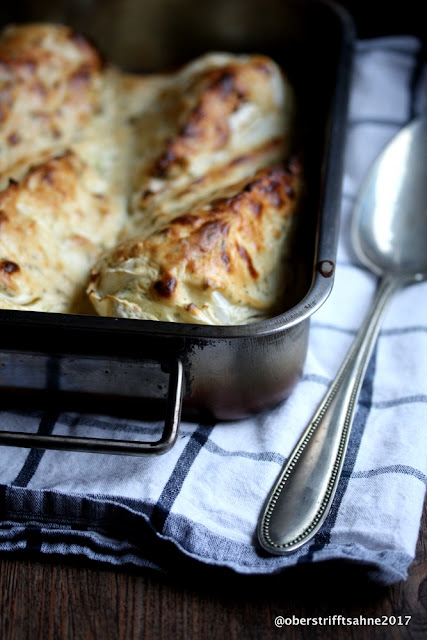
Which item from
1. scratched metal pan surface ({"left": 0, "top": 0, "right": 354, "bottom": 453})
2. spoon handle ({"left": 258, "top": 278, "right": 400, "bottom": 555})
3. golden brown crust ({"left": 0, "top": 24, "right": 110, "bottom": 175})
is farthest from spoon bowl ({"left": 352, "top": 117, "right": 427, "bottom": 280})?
golden brown crust ({"left": 0, "top": 24, "right": 110, "bottom": 175})

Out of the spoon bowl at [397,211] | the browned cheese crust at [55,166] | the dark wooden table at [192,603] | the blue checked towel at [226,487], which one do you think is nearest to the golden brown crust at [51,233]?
the browned cheese crust at [55,166]

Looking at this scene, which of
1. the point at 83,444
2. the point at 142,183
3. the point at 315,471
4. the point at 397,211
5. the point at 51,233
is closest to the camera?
the point at 83,444

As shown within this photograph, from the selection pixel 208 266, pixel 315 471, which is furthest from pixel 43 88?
pixel 315 471

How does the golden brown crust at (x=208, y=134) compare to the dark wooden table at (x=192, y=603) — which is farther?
the golden brown crust at (x=208, y=134)

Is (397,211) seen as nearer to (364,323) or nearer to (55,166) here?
(364,323)

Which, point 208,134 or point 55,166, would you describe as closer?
point 55,166

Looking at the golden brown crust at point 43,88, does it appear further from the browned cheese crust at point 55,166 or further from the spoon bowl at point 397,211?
the spoon bowl at point 397,211

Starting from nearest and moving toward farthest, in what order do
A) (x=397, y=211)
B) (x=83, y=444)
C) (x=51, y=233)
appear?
(x=83, y=444) → (x=51, y=233) → (x=397, y=211)

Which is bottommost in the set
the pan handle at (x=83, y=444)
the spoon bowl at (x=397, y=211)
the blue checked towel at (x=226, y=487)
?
the blue checked towel at (x=226, y=487)
